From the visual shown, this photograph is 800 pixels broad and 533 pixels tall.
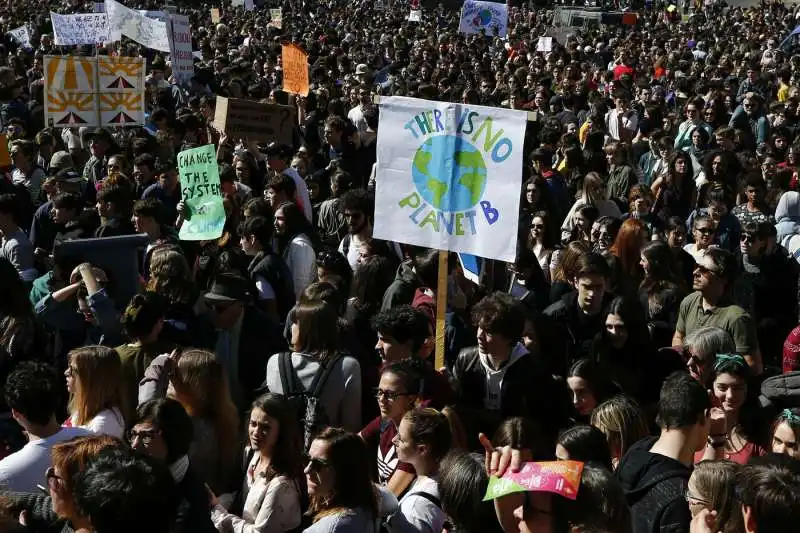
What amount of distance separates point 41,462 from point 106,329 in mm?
1805

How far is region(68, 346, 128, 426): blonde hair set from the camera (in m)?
4.64

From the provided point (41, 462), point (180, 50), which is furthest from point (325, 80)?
point (41, 462)

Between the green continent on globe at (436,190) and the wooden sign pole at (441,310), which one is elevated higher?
the green continent on globe at (436,190)

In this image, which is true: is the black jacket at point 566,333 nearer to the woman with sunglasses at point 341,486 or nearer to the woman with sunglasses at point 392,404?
the woman with sunglasses at point 392,404

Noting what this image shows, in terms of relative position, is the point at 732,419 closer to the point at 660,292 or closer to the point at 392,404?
the point at 392,404

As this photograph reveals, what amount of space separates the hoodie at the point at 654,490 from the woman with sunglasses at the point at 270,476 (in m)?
1.19

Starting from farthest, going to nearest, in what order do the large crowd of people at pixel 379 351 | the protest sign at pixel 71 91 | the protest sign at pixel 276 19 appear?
1. the protest sign at pixel 276 19
2. the protest sign at pixel 71 91
3. the large crowd of people at pixel 379 351

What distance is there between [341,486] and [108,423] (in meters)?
1.18

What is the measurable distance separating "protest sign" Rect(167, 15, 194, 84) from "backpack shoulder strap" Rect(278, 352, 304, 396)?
10.6 m

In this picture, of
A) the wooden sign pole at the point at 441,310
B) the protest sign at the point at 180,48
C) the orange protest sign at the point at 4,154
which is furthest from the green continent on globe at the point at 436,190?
the protest sign at the point at 180,48

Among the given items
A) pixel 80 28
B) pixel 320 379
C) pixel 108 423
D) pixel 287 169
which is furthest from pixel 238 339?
pixel 80 28

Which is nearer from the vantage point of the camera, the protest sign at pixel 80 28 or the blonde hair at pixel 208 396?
the blonde hair at pixel 208 396

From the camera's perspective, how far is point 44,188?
345 inches

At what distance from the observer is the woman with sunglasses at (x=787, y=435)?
4270 millimetres
